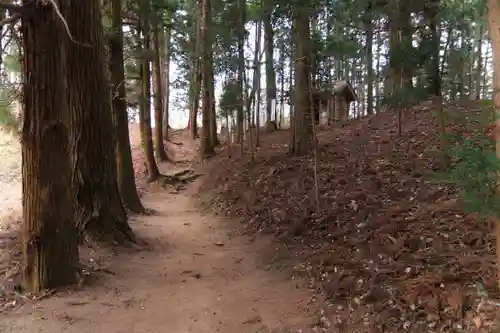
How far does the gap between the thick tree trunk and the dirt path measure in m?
0.47

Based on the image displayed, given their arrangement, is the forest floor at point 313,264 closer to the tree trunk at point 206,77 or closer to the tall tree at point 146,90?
the tall tree at point 146,90

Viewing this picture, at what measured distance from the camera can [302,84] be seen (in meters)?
13.8

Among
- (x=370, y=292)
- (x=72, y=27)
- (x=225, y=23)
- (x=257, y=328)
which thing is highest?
(x=225, y=23)

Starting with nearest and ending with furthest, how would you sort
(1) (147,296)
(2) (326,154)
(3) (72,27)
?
1. (1) (147,296)
2. (3) (72,27)
3. (2) (326,154)

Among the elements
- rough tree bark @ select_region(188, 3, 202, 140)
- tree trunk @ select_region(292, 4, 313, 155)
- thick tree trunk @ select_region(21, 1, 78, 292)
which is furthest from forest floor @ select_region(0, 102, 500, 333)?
rough tree bark @ select_region(188, 3, 202, 140)

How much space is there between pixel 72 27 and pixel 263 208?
6.18 m

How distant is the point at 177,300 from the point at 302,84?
8858 mm

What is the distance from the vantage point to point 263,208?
39.6 feet

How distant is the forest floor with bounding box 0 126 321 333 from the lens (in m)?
5.55

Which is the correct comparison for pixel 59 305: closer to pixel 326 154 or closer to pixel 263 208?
pixel 263 208

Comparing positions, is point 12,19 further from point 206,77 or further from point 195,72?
point 195,72

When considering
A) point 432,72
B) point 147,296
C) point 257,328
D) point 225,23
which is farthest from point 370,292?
point 225,23

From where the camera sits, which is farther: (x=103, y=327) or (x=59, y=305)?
(x=59, y=305)

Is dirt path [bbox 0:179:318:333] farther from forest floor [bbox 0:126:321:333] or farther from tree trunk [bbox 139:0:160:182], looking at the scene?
tree trunk [bbox 139:0:160:182]
